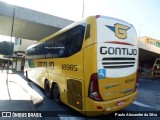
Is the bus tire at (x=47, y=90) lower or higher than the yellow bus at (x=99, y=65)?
lower

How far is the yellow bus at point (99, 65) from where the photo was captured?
550 centimetres

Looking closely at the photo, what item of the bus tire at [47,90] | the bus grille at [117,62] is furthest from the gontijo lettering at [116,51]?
the bus tire at [47,90]

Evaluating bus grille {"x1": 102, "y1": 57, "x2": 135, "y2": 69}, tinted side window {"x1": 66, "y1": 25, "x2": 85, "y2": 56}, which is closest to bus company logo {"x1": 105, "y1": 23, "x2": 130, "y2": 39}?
bus grille {"x1": 102, "y1": 57, "x2": 135, "y2": 69}

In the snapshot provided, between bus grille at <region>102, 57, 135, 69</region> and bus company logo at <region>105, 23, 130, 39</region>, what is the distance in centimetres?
77

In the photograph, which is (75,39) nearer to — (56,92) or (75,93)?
(75,93)

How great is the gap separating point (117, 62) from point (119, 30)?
41.8 inches

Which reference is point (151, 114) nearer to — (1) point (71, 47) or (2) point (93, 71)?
(2) point (93, 71)

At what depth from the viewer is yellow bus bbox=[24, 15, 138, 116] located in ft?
18.0

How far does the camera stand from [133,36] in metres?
6.58

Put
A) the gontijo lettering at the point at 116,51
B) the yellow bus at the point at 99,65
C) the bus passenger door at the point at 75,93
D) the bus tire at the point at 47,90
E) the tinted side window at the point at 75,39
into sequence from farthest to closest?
the bus tire at the point at 47,90
the tinted side window at the point at 75,39
the bus passenger door at the point at 75,93
the gontijo lettering at the point at 116,51
the yellow bus at the point at 99,65

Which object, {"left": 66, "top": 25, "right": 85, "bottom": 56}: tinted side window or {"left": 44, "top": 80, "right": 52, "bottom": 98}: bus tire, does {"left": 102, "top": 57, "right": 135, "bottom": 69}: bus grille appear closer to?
{"left": 66, "top": 25, "right": 85, "bottom": 56}: tinted side window

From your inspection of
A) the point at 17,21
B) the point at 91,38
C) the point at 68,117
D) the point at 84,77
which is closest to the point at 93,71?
the point at 84,77

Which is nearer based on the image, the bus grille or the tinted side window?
the bus grille

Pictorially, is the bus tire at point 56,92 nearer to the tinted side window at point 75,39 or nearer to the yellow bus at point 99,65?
the yellow bus at point 99,65
